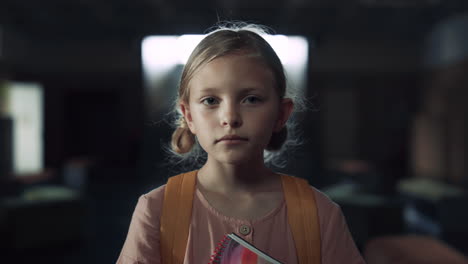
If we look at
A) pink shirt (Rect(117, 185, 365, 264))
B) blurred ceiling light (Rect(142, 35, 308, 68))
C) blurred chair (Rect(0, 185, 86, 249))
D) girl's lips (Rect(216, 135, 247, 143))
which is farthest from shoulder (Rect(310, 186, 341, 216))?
blurred chair (Rect(0, 185, 86, 249))

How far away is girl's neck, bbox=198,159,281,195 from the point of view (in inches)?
37.3

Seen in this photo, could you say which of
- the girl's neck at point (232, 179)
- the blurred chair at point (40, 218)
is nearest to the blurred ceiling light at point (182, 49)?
the girl's neck at point (232, 179)

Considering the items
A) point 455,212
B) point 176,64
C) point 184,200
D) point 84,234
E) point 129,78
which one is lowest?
point 84,234

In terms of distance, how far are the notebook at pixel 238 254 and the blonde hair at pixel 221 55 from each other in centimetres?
29

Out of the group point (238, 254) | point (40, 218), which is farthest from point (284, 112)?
point (40, 218)

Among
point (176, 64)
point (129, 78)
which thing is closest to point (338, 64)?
point (129, 78)

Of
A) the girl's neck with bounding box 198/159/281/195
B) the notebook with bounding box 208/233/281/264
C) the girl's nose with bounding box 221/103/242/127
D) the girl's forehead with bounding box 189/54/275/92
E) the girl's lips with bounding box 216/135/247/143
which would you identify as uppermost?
the girl's forehead with bounding box 189/54/275/92

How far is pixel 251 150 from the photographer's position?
2.81 ft

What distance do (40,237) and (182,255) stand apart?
4.22 metres

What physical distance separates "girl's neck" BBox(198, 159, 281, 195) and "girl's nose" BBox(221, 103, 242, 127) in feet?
0.45

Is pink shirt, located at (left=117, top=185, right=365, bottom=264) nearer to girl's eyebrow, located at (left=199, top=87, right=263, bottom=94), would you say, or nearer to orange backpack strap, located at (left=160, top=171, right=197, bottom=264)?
orange backpack strap, located at (left=160, top=171, right=197, bottom=264)

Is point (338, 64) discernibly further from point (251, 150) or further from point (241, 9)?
point (251, 150)

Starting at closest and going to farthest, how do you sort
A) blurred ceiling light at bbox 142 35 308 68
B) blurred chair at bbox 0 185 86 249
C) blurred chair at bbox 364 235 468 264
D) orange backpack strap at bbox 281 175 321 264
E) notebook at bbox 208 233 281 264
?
notebook at bbox 208 233 281 264 < orange backpack strap at bbox 281 175 321 264 < blurred ceiling light at bbox 142 35 308 68 < blurred chair at bbox 364 235 468 264 < blurred chair at bbox 0 185 86 249

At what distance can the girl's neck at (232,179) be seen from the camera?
0.95 m
